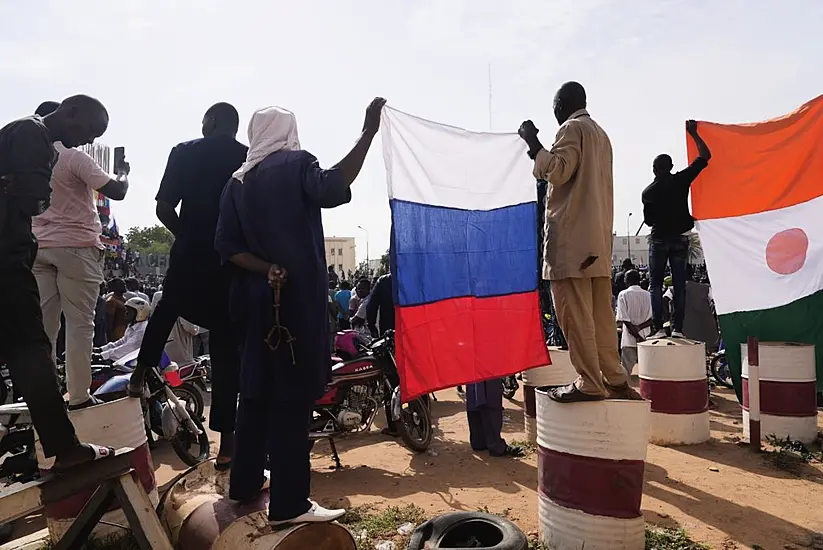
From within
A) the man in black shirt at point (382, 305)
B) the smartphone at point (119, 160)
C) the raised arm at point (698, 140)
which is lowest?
the man in black shirt at point (382, 305)

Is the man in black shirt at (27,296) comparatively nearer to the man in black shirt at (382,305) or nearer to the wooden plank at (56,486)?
the wooden plank at (56,486)

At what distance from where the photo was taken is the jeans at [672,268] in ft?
21.5

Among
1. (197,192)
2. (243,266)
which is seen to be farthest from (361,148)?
(197,192)

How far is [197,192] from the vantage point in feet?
12.1

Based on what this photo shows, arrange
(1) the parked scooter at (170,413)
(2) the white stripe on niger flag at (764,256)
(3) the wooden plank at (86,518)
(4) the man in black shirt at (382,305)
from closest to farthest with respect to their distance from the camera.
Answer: (3) the wooden plank at (86,518), (1) the parked scooter at (170,413), (2) the white stripe on niger flag at (764,256), (4) the man in black shirt at (382,305)

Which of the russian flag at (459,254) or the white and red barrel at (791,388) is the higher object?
the russian flag at (459,254)

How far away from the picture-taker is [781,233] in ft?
20.9

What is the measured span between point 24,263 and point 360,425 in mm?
3669

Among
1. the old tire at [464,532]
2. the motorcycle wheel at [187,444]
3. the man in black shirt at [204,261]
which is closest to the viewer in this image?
the old tire at [464,532]

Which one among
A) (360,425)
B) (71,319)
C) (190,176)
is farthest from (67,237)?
(360,425)

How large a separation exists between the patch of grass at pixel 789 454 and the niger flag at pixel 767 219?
1.05 metres

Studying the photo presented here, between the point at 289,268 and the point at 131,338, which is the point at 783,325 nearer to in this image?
the point at 289,268

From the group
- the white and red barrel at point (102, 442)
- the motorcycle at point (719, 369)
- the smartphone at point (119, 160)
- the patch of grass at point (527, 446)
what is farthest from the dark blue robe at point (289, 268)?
the motorcycle at point (719, 369)

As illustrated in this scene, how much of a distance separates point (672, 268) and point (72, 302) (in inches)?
226
